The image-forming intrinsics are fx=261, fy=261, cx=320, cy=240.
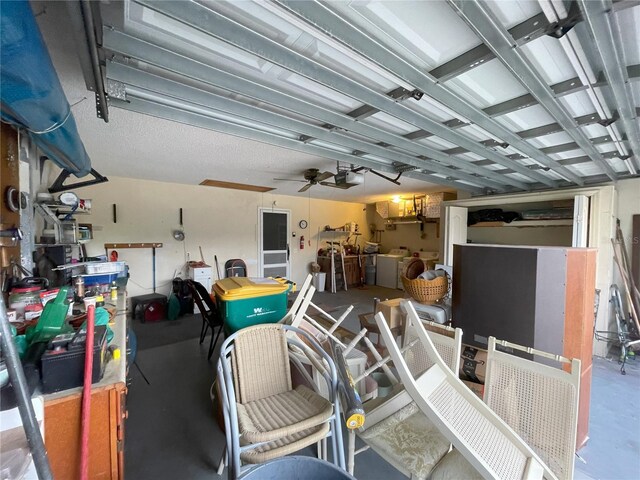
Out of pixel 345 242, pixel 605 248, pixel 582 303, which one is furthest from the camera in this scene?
pixel 345 242

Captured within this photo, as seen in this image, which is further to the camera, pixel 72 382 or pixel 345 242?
pixel 345 242

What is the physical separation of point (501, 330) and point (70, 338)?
2340mm

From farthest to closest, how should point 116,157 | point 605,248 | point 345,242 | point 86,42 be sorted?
point 345,242, point 605,248, point 116,157, point 86,42

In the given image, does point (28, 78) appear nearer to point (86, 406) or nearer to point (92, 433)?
point (86, 406)

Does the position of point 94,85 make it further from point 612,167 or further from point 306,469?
point 612,167

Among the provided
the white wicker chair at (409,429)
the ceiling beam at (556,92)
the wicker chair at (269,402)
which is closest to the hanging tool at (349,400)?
the wicker chair at (269,402)

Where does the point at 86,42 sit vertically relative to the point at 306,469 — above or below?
above

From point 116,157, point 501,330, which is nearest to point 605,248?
point 501,330

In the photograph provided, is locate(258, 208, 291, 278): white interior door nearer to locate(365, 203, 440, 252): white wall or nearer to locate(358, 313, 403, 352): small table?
locate(365, 203, 440, 252): white wall

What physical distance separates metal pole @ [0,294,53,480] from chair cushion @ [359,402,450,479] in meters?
1.27

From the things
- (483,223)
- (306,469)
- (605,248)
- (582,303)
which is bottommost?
(306,469)

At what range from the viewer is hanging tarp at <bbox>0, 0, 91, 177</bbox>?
2.30 ft

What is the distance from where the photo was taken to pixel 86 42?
0.98 m

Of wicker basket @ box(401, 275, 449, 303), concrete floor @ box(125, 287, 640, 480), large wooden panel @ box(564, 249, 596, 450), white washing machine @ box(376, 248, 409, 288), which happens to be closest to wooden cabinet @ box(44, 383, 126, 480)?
concrete floor @ box(125, 287, 640, 480)
